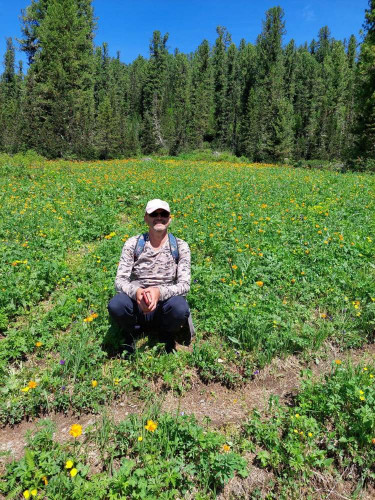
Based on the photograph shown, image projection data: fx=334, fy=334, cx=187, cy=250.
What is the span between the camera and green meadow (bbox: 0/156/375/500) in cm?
229

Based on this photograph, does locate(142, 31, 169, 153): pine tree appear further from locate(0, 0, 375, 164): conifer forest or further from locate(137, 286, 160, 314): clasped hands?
locate(137, 286, 160, 314): clasped hands

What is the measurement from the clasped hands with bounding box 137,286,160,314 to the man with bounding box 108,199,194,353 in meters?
0.01

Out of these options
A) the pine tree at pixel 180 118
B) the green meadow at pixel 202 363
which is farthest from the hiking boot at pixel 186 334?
the pine tree at pixel 180 118

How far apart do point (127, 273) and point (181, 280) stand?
56 cm

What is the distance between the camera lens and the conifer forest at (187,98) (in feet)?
92.0

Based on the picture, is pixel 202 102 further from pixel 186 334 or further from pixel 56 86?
pixel 186 334

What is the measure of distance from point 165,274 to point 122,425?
1.47m

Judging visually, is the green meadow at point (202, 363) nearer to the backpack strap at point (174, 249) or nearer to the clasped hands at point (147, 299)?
the clasped hands at point (147, 299)

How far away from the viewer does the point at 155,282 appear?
348 cm

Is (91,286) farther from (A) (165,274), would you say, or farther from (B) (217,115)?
(B) (217,115)

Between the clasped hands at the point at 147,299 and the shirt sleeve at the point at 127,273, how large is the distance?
0.45ft

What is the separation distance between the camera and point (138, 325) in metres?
3.50

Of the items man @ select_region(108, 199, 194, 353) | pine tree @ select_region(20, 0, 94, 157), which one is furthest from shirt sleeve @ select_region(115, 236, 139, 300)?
pine tree @ select_region(20, 0, 94, 157)

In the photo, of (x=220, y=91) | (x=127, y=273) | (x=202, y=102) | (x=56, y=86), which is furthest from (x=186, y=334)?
(x=220, y=91)
